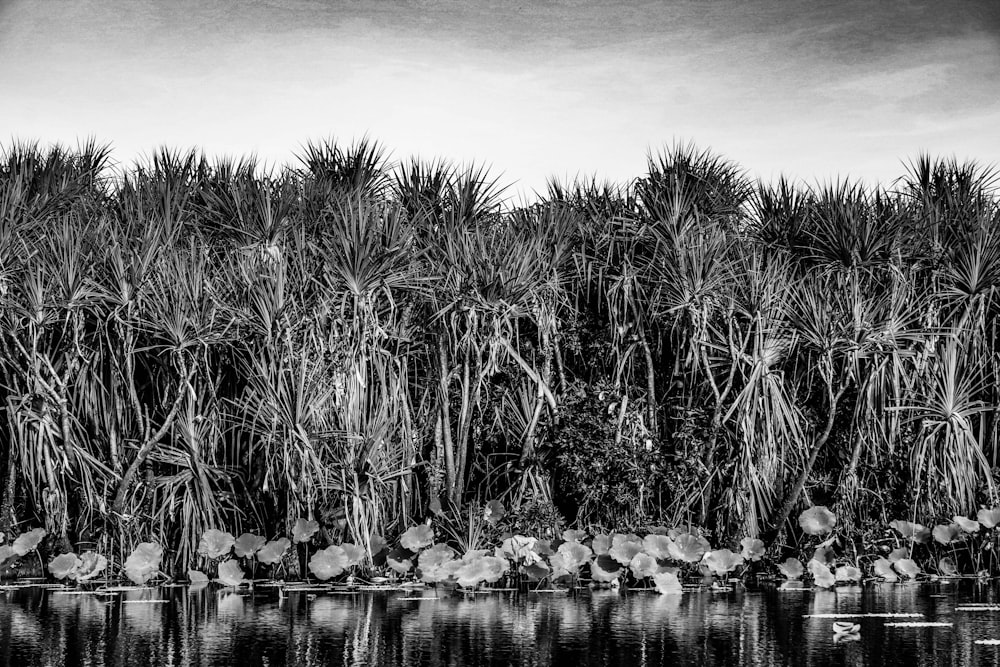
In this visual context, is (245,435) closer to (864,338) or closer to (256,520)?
(256,520)

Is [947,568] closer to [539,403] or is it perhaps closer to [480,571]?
[539,403]

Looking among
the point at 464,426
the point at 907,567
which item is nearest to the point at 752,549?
the point at 907,567

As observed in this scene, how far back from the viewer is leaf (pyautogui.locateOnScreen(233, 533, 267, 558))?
1087cm

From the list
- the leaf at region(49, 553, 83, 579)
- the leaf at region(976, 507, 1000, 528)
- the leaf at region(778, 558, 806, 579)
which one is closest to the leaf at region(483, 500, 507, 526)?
the leaf at region(778, 558, 806, 579)

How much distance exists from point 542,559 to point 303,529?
2.15m

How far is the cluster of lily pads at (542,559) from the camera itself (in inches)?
411

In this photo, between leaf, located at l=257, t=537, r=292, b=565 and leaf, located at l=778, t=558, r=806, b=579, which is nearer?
leaf, located at l=257, t=537, r=292, b=565

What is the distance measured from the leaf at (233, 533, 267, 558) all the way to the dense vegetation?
457mm

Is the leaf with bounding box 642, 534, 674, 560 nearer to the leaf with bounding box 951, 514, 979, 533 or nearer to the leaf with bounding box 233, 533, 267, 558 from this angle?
the leaf with bounding box 951, 514, 979, 533

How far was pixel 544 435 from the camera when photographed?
12.2 metres

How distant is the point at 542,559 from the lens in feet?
35.7

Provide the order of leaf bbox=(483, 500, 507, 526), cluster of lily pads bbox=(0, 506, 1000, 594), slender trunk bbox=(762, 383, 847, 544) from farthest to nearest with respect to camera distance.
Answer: slender trunk bbox=(762, 383, 847, 544) < leaf bbox=(483, 500, 507, 526) < cluster of lily pads bbox=(0, 506, 1000, 594)

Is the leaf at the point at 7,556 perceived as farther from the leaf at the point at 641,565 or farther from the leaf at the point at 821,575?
the leaf at the point at 821,575

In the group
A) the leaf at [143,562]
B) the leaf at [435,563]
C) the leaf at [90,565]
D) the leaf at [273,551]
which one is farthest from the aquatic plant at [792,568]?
the leaf at [90,565]
